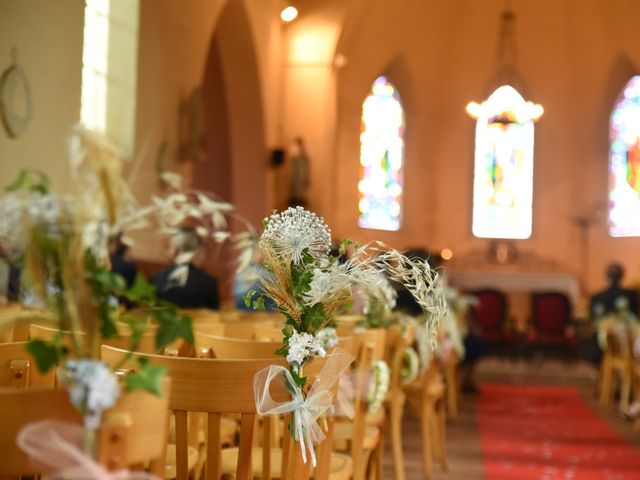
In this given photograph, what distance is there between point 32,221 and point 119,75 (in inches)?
259

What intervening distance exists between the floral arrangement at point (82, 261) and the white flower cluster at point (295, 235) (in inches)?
31.0


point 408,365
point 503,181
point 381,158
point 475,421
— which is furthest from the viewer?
point 503,181

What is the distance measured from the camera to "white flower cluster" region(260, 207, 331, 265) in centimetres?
235

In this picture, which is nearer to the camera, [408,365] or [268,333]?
[268,333]

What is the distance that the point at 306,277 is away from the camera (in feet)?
7.75

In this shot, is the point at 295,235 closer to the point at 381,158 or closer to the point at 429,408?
the point at 429,408

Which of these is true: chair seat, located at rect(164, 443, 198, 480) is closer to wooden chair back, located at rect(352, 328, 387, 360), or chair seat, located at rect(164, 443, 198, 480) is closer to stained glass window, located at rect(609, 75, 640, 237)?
wooden chair back, located at rect(352, 328, 387, 360)

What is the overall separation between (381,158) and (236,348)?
1339 cm

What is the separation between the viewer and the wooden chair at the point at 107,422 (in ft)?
4.86

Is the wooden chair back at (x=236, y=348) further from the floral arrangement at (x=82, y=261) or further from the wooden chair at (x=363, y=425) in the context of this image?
the floral arrangement at (x=82, y=261)

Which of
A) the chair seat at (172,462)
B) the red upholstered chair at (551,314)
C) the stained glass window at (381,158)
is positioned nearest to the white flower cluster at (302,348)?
the chair seat at (172,462)

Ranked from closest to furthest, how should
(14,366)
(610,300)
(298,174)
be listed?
1. (14,366)
2. (610,300)
3. (298,174)

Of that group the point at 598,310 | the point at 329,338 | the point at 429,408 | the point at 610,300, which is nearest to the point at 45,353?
the point at 329,338

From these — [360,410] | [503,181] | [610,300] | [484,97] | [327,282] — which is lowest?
[360,410]
